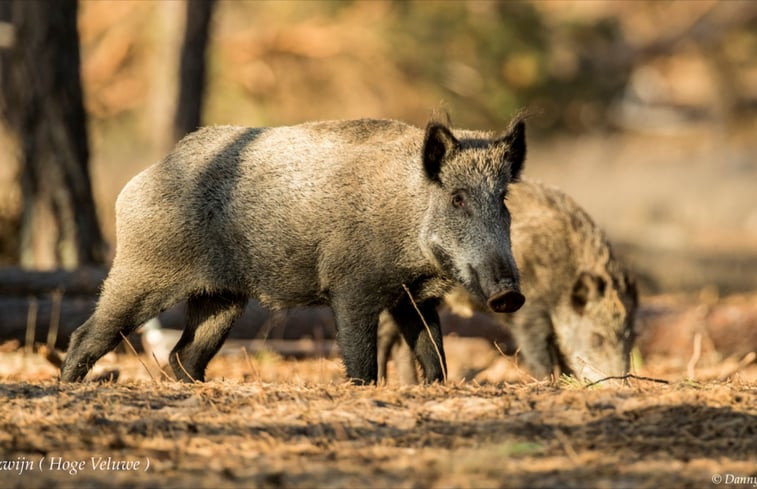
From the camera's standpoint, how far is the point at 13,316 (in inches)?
329

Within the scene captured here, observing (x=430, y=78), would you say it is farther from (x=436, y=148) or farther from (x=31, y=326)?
(x=436, y=148)

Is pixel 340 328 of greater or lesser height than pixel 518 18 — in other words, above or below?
below

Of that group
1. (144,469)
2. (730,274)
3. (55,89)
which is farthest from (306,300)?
(730,274)

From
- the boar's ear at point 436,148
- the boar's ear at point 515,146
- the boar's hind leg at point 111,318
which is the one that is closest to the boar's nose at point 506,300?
the boar's ear at point 436,148

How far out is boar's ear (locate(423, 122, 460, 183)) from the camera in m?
5.84

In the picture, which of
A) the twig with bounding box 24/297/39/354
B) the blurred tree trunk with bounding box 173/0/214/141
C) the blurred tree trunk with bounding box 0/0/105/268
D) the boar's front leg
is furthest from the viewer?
the blurred tree trunk with bounding box 173/0/214/141

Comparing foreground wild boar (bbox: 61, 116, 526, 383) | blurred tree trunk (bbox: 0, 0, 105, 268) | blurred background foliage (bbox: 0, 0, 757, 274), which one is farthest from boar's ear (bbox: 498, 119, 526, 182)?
blurred background foliage (bbox: 0, 0, 757, 274)

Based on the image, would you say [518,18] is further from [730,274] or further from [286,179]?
[286,179]

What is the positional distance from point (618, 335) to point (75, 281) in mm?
4450

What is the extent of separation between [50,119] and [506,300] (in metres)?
6.07

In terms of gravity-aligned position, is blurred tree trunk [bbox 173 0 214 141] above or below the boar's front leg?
above

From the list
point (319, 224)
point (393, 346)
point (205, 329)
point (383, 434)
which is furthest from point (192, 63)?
point (383, 434)

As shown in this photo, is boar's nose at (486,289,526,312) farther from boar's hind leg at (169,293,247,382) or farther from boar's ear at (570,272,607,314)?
boar's ear at (570,272,607,314)

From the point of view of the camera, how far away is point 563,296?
830 centimetres
